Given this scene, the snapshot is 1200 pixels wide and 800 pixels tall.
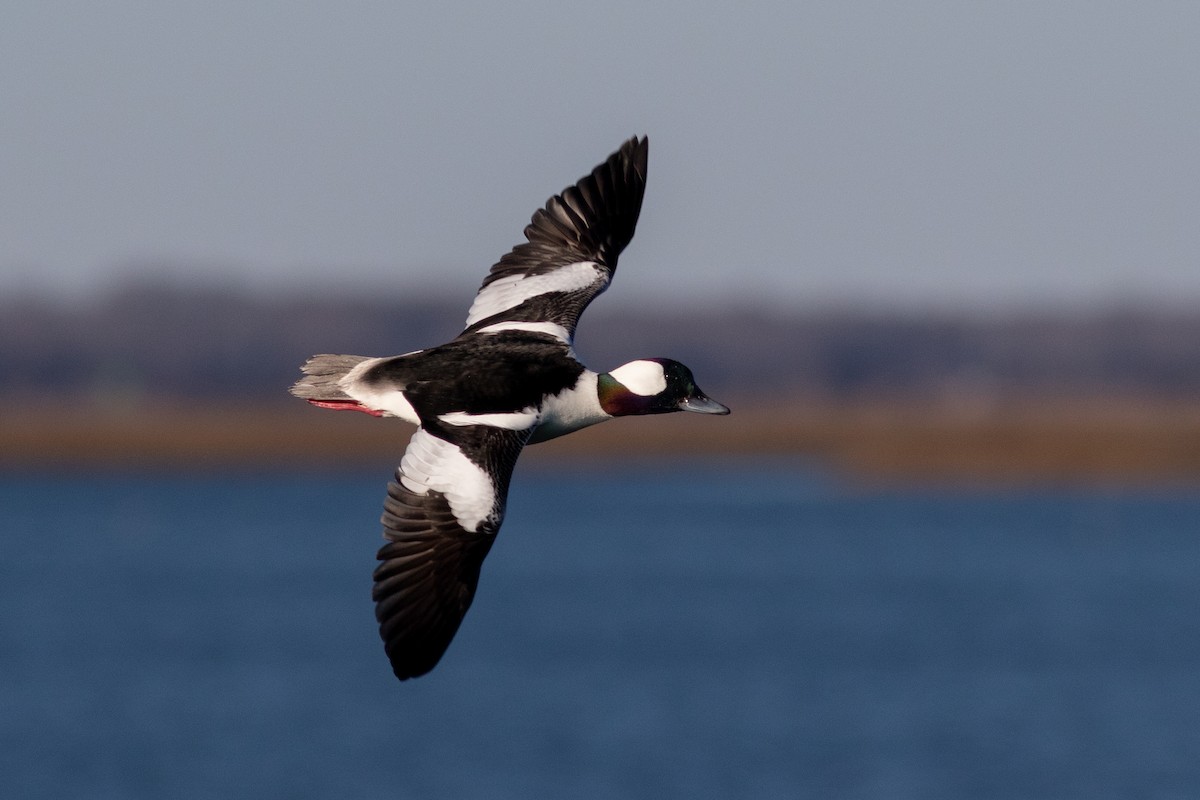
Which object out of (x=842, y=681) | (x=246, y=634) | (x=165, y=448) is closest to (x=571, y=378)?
(x=842, y=681)

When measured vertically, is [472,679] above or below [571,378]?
below

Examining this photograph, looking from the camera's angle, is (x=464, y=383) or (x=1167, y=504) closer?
(x=464, y=383)

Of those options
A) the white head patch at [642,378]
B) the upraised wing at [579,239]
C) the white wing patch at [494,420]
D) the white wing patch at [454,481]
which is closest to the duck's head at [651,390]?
the white head patch at [642,378]

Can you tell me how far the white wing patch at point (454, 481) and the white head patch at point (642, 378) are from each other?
1.27 metres

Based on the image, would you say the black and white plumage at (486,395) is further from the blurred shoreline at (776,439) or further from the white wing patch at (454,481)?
the blurred shoreline at (776,439)

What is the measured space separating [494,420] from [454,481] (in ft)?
1.48

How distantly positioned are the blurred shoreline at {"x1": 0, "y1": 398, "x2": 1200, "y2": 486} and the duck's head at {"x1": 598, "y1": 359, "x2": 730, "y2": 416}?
146 ft

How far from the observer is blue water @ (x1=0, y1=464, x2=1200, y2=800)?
3116 centimetres

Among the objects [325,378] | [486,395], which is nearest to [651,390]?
[486,395]

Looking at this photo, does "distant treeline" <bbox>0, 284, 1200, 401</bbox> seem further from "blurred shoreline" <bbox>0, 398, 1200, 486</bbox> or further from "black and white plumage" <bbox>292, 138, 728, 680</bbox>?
"black and white plumage" <bbox>292, 138, 728, 680</bbox>

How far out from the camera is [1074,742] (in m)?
32.6

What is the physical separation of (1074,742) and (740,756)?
5516 millimetres

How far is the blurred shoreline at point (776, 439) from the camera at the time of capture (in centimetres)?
5681

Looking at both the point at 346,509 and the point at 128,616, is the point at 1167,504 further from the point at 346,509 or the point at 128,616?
the point at 128,616
